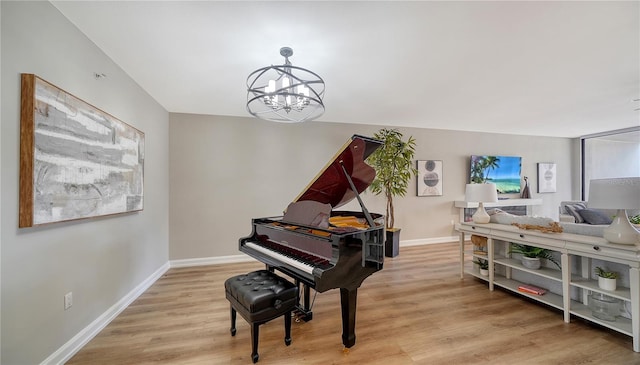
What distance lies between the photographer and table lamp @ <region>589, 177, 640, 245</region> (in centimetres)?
200

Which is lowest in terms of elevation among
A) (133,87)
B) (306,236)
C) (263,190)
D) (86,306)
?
(86,306)

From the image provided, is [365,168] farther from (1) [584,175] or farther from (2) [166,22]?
(1) [584,175]

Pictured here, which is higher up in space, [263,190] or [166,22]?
[166,22]

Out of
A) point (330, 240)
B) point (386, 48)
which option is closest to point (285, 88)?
point (386, 48)

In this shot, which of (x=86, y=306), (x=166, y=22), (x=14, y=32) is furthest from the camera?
(x=86, y=306)

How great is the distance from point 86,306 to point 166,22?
2425 millimetres

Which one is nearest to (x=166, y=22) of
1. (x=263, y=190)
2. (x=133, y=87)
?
(x=133, y=87)

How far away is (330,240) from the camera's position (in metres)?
1.80

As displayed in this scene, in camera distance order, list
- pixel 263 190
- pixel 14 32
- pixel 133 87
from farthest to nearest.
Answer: pixel 263 190 < pixel 133 87 < pixel 14 32

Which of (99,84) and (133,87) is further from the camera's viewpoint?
(133,87)

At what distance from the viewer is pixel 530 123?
5.10m

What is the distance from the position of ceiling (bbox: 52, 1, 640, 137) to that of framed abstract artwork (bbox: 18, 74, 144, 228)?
0.66 meters

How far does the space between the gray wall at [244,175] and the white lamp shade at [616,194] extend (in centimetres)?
327

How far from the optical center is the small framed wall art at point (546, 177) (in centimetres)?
638
